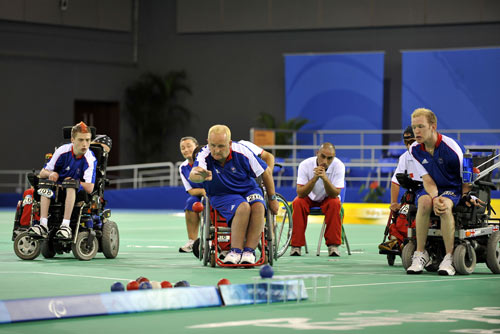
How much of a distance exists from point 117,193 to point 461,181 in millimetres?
16172

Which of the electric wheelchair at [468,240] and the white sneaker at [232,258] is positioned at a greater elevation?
the electric wheelchair at [468,240]

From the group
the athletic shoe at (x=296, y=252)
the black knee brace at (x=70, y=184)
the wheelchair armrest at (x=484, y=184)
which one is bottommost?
the athletic shoe at (x=296, y=252)

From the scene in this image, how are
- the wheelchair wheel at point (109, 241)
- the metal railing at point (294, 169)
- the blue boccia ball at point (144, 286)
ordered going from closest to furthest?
the blue boccia ball at point (144, 286), the wheelchair wheel at point (109, 241), the metal railing at point (294, 169)

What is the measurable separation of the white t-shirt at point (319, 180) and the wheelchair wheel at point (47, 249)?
2.61 m

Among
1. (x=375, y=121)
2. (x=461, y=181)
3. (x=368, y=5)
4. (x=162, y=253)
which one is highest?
(x=368, y=5)

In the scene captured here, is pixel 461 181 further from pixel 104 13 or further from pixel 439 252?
pixel 104 13

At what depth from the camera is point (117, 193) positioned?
2286 cm

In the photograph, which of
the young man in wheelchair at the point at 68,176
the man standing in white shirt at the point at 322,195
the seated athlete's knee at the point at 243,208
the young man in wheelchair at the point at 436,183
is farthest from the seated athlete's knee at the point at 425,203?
the young man in wheelchair at the point at 68,176

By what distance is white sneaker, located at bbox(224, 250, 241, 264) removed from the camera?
299 inches

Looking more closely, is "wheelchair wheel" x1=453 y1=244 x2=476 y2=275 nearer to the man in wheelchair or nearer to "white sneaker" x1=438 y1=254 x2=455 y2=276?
"white sneaker" x1=438 y1=254 x2=455 y2=276

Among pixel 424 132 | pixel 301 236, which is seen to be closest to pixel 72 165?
pixel 301 236

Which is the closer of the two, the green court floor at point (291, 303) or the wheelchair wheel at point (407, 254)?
the green court floor at point (291, 303)

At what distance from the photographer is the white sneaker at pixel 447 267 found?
23.7ft

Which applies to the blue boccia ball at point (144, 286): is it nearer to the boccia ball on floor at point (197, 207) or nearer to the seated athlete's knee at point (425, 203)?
the seated athlete's knee at point (425, 203)
